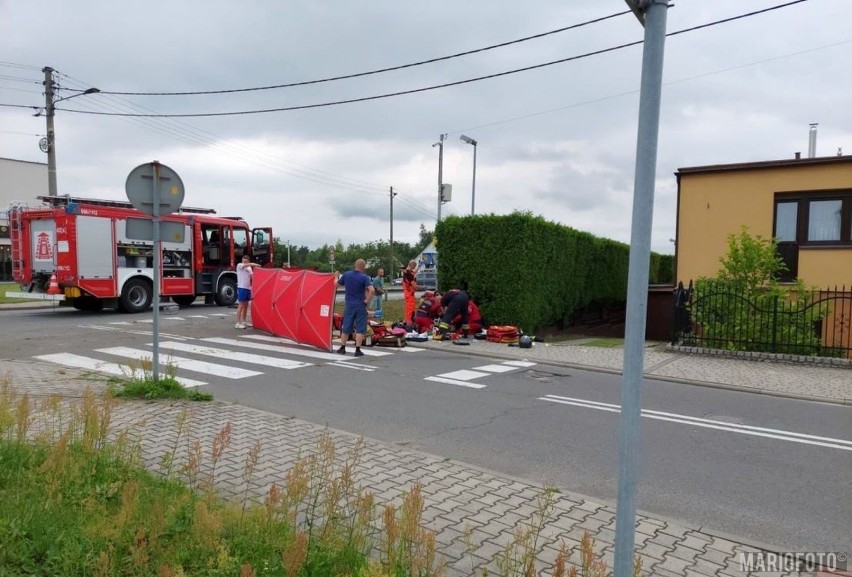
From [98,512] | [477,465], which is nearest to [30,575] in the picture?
[98,512]

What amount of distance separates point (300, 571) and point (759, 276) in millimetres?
13426

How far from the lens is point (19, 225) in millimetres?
18672

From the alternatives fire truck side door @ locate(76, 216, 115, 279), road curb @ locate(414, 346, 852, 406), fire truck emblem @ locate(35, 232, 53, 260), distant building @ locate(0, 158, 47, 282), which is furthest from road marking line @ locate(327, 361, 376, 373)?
distant building @ locate(0, 158, 47, 282)

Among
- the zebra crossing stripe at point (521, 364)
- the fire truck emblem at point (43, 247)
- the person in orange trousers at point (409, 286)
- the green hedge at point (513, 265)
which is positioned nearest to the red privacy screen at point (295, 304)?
the person in orange trousers at point (409, 286)

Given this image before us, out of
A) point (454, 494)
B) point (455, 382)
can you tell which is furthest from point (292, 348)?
point (454, 494)

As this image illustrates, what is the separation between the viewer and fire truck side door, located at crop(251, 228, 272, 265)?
23.1 metres

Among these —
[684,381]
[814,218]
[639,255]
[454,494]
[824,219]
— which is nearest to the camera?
[639,255]

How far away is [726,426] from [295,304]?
9080mm

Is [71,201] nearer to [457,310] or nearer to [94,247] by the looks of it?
[94,247]

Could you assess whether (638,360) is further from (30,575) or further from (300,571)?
(30,575)

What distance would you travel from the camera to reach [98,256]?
59.8ft

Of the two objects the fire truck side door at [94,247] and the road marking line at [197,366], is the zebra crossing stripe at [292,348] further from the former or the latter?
the fire truck side door at [94,247]

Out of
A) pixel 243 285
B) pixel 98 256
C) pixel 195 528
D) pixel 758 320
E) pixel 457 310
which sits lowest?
pixel 195 528

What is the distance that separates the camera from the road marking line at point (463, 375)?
32.3 feet
